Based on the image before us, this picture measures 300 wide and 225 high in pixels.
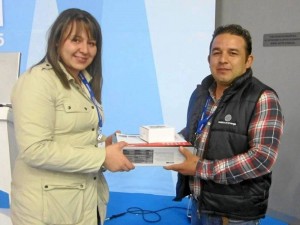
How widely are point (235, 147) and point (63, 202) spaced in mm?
719

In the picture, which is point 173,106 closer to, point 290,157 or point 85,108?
point 290,157

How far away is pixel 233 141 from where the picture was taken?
127cm

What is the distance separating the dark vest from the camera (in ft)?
4.11

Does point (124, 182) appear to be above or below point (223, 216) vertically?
below

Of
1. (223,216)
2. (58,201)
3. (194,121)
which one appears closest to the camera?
(58,201)

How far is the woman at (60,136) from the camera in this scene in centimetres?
110

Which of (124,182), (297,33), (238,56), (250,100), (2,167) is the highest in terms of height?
(297,33)

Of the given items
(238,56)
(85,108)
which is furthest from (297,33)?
(85,108)

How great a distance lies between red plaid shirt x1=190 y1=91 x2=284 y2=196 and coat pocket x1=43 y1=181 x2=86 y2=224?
0.53 meters

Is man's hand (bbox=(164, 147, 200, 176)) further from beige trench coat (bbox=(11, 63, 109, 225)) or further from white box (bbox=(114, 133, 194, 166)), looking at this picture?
beige trench coat (bbox=(11, 63, 109, 225))

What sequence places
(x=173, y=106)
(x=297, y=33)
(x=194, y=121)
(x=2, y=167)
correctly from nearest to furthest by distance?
1. (x=194, y=121)
2. (x=2, y=167)
3. (x=297, y=33)
4. (x=173, y=106)

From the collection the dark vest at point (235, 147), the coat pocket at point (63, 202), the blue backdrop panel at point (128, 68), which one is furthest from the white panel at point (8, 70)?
the dark vest at point (235, 147)

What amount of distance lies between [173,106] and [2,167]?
5.14ft

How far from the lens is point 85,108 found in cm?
122
